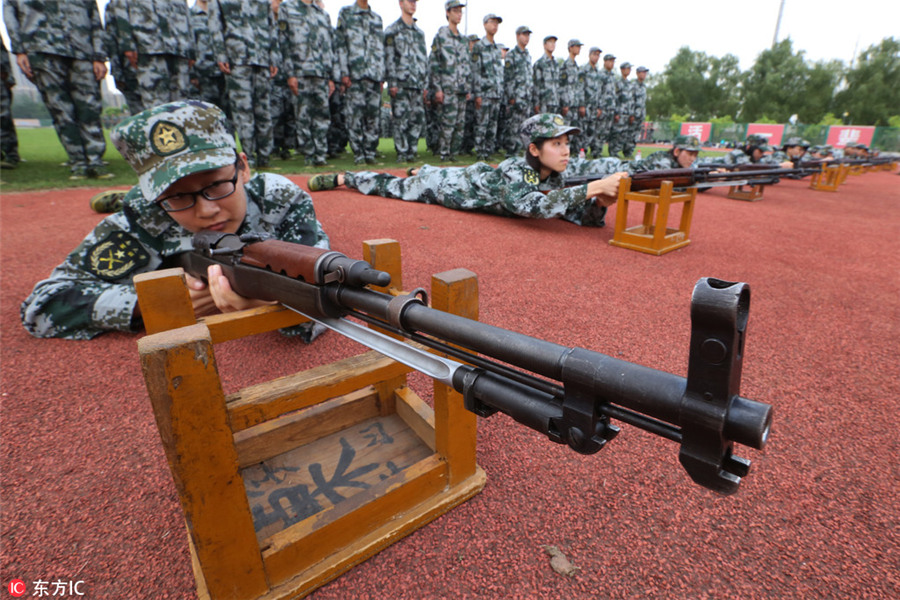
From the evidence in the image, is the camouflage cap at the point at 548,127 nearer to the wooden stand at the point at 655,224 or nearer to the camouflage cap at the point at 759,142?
the wooden stand at the point at 655,224

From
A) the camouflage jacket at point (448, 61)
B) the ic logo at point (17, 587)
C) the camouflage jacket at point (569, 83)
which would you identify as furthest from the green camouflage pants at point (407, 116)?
the ic logo at point (17, 587)

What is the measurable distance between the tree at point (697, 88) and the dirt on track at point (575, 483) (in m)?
50.9

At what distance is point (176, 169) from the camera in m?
1.58

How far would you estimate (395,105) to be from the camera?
28.2 ft

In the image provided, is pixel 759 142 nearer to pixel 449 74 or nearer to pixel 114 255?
pixel 449 74

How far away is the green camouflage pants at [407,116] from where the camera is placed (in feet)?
28.2

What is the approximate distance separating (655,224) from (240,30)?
640 centimetres

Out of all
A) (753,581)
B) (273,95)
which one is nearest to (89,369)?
(753,581)

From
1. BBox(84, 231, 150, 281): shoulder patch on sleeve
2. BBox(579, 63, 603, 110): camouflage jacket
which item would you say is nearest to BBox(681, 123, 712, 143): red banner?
BBox(579, 63, 603, 110): camouflage jacket

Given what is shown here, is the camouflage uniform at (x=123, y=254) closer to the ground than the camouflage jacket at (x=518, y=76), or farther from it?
closer to the ground

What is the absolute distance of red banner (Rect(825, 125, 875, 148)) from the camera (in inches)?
965

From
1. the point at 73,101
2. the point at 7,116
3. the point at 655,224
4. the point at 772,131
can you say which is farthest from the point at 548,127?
the point at 772,131

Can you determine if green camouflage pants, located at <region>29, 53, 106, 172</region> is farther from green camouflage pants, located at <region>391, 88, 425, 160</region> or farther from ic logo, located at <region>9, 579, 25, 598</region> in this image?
ic logo, located at <region>9, 579, 25, 598</region>

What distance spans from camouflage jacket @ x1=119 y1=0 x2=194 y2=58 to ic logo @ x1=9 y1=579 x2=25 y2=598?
6.98 m
